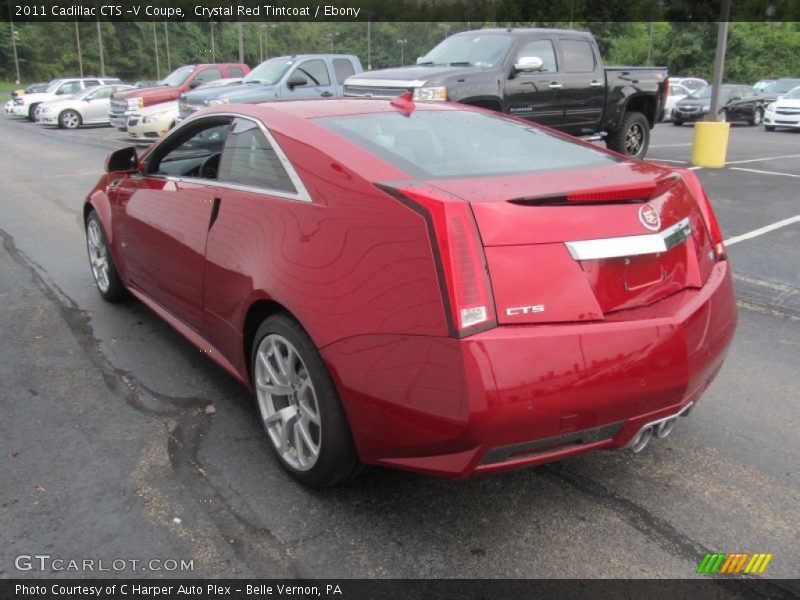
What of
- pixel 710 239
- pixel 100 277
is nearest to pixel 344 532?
pixel 710 239

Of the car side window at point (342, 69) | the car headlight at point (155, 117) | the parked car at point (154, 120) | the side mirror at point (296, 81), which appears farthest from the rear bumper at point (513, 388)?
the car headlight at point (155, 117)

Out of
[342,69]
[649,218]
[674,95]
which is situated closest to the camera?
[649,218]

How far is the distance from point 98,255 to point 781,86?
3179 centimetres

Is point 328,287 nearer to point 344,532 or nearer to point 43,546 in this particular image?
point 344,532

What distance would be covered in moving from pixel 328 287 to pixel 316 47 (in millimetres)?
113712

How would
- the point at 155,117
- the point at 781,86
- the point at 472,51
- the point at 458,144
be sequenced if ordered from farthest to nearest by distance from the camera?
the point at 781,86 < the point at 155,117 < the point at 472,51 < the point at 458,144

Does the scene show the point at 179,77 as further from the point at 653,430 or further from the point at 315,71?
the point at 653,430

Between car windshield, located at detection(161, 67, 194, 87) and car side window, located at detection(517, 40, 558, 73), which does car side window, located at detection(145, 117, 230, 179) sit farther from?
car windshield, located at detection(161, 67, 194, 87)

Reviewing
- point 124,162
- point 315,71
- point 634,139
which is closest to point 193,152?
point 124,162

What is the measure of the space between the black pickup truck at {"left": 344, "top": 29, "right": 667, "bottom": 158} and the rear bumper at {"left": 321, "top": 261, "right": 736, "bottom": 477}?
7.03 metres

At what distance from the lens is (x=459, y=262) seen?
7.35 feet

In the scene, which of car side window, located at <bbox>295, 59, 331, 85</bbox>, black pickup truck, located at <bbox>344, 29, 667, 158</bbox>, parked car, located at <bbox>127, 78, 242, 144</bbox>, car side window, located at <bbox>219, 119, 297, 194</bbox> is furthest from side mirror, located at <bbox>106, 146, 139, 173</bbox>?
parked car, located at <bbox>127, 78, 242, 144</bbox>

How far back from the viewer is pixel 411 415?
232cm

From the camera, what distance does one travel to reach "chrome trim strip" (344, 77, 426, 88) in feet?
29.7
